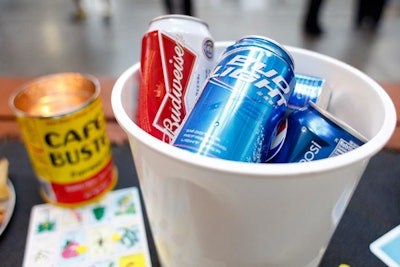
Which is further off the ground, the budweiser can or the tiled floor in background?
the budweiser can

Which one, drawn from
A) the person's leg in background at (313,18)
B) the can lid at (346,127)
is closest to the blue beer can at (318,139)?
the can lid at (346,127)

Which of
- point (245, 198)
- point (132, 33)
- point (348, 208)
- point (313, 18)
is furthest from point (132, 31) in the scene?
point (245, 198)

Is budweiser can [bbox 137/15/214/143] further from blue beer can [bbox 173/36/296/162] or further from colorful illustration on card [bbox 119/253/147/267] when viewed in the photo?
colorful illustration on card [bbox 119/253/147/267]

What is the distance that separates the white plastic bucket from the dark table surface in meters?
0.10

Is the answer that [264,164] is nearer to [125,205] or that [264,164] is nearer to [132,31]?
[125,205]

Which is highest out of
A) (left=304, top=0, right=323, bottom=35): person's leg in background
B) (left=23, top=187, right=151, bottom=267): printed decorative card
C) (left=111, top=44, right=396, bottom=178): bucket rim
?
(left=111, top=44, right=396, bottom=178): bucket rim

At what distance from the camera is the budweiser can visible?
14.2 inches

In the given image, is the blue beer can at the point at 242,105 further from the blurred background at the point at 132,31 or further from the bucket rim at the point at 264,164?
the blurred background at the point at 132,31

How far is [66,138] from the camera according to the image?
0.47 m

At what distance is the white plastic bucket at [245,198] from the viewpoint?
0.26m

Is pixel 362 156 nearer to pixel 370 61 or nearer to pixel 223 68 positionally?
pixel 223 68

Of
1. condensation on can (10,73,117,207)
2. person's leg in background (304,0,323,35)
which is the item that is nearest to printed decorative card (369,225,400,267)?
condensation on can (10,73,117,207)

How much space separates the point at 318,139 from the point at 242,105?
0.08m

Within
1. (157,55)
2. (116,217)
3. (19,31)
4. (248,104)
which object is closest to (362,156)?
(248,104)
